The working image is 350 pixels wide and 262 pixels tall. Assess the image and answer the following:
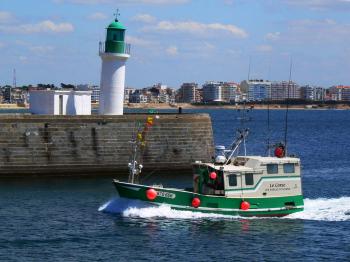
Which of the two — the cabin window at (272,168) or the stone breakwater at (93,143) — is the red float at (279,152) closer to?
the cabin window at (272,168)

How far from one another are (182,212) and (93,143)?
1396 cm

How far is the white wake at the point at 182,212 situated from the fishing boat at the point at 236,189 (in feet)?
0.72

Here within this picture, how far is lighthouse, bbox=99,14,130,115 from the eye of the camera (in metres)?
47.9

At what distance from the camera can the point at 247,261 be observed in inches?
1006

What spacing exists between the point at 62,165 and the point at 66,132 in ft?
6.39

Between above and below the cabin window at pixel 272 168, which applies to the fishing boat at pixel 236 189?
below

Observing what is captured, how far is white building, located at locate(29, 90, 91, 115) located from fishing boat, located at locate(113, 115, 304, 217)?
1693 centimetres

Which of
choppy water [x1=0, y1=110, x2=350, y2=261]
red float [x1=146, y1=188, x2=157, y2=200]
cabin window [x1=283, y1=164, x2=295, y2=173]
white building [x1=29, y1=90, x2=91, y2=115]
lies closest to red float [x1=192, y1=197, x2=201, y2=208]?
choppy water [x1=0, y1=110, x2=350, y2=261]

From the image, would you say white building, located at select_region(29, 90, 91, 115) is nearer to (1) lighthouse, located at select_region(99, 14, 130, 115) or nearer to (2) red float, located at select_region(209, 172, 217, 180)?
(1) lighthouse, located at select_region(99, 14, 130, 115)

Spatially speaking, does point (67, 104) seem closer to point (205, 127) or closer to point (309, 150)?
point (205, 127)

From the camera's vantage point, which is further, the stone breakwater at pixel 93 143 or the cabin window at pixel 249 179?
the stone breakwater at pixel 93 143

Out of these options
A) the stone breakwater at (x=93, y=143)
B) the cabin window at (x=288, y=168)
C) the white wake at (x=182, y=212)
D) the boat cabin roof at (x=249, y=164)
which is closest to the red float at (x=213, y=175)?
the boat cabin roof at (x=249, y=164)

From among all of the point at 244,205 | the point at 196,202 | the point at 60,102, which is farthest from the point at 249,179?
the point at 60,102

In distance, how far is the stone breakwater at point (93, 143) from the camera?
141ft
